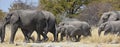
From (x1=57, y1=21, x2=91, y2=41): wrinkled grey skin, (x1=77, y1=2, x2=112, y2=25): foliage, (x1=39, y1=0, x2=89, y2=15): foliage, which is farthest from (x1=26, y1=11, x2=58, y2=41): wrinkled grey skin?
(x1=39, y1=0, x2=89, y2=15): foliage

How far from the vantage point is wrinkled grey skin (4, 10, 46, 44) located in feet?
51.9

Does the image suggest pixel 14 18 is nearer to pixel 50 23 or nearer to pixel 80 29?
pixel 50 23

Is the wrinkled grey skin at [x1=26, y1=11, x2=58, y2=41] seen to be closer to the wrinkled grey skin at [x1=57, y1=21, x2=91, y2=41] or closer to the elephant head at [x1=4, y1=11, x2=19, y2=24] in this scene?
the wrinkled grey skin at [x1=57, y1=21, x2=91, y2=41]

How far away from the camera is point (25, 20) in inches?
A: 630

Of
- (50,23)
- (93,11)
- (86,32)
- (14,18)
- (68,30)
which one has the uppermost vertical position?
(14,18)

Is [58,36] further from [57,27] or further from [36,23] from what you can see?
[36,23]

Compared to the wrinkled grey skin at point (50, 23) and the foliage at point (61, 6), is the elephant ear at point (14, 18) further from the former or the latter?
the foliage at point (61, 6)

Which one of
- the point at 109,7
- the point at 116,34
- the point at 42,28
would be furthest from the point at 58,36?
the point at 109,7

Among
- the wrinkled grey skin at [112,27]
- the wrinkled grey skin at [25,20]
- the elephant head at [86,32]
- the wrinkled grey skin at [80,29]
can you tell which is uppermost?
the wrinkled grey skin at [25,20]

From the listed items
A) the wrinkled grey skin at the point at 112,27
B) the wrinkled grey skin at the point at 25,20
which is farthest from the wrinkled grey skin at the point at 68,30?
Result: the wrinkled grey skin at the point at 112,27

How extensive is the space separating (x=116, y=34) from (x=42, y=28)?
117 inches

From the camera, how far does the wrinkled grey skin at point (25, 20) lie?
1582cm

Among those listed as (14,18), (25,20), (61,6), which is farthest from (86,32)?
(61,6)

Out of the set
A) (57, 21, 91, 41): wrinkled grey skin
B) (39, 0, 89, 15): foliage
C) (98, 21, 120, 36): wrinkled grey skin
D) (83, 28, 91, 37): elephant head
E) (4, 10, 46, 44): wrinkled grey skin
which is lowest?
(39, 0, 89, 15): foliage
